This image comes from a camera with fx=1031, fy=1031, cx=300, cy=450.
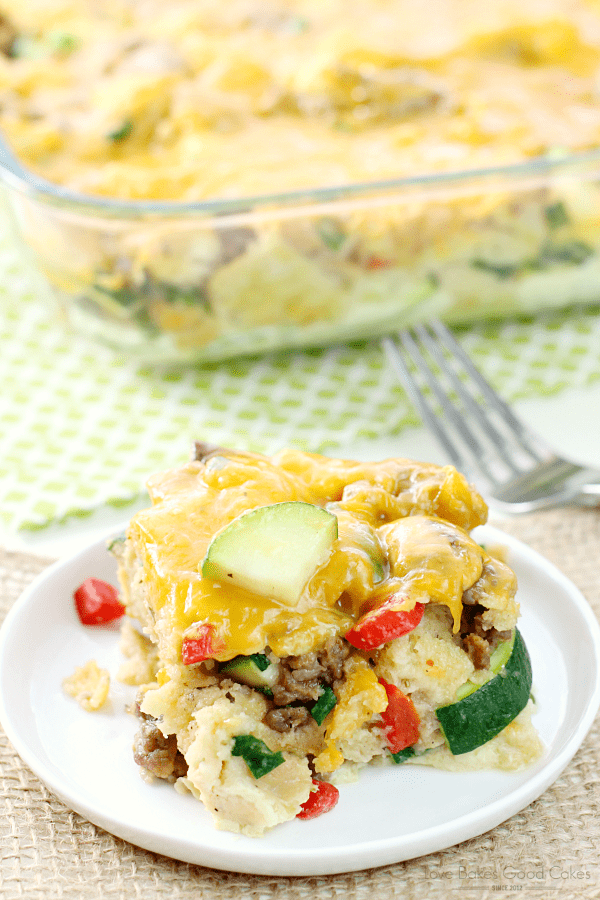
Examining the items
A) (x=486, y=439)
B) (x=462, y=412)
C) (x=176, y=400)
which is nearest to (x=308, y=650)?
(x=486, y=439)

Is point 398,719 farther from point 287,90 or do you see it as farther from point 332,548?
point 287,90

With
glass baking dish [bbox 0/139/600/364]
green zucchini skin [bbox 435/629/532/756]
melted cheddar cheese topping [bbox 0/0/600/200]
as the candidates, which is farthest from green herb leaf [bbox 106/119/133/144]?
green zucchini skin [bbox 435/629/532/756]

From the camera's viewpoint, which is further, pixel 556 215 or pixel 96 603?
pixel 556 215

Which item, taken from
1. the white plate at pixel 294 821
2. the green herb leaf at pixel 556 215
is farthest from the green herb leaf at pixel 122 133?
the white plate at pixel 294 821

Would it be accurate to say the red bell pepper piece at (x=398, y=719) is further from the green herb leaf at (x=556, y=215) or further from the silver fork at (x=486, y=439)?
the green herb leaf at (x=556, y=215)

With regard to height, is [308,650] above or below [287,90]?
above

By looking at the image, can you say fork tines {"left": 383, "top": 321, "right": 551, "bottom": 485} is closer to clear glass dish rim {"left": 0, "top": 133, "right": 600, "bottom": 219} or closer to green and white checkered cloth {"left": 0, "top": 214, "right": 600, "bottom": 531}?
green and white checkered cloth {"left": 0, "top": 214, "right": 600, "bottom": 531}

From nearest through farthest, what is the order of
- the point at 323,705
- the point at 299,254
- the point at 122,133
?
the point at 323,705
the point at 299,254
the point at 122,133
